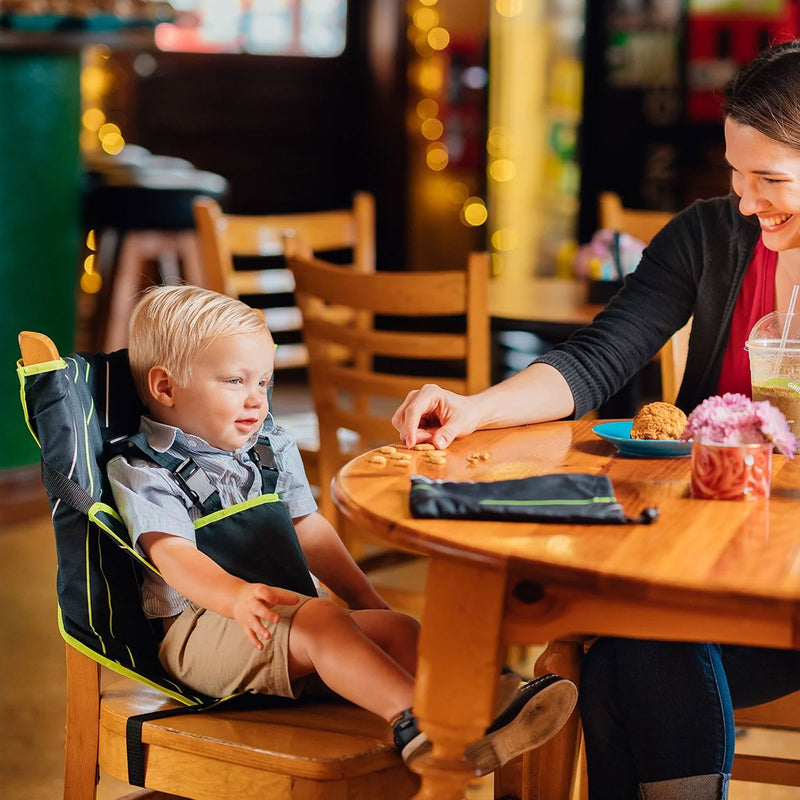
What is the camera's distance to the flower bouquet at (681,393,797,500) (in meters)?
1.31

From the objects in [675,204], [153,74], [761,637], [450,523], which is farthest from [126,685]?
[153,74]

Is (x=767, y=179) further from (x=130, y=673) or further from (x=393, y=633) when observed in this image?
(x=130, y=673)

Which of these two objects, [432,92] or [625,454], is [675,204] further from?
[625,454]

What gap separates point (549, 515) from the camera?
1.21m

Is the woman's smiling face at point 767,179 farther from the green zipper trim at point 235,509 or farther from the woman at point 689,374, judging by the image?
the green zipper trim at point 235,509

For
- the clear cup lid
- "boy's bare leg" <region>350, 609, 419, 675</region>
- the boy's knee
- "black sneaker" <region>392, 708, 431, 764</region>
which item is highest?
the clear cup lid

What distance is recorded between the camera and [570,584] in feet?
3.65

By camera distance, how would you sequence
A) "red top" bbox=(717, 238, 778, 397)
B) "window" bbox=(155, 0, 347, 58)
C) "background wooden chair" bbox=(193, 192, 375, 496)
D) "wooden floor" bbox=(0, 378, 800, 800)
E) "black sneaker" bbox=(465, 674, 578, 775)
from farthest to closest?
"window" bbox=(155, 0, 347, 58) < "background wooden chair" bbox=(193, 192, 375, 496) < "wooden floor" bbox=(0, 378, 800, 800) < "red top" bbox=(717, 238, 778, 397) < "black sneaker" bbox=(465, 674, 578, 775)

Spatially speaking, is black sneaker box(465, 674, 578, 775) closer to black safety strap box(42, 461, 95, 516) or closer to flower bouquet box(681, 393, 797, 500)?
flower bouquet box(681, 393, 797, 500)

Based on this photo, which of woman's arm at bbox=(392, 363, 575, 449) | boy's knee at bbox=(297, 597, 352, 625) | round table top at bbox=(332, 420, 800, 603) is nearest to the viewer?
round table top at bbox=(332, 420, 800, 603)

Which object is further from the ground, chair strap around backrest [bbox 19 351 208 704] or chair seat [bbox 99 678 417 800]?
chair strap around backrest [bbox 19 351 208 704]

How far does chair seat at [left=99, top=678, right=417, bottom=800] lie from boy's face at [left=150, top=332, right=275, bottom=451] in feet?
1.16

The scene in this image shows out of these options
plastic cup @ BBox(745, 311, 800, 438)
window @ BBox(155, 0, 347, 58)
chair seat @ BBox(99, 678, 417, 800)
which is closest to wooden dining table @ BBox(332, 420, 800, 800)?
chair seat @ BBox(99, 678, 417, 800)

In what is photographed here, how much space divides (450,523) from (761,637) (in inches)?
11.8
